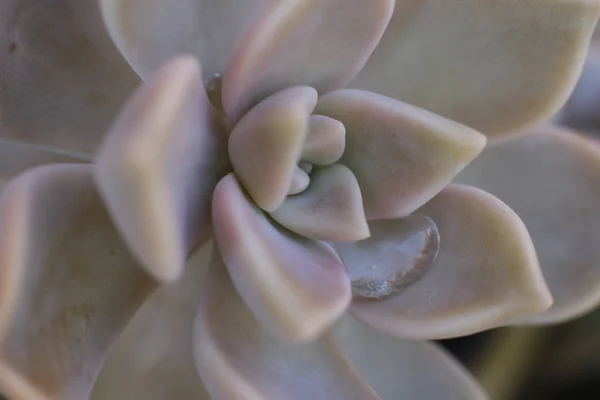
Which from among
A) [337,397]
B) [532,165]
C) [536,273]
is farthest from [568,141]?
[337,397]

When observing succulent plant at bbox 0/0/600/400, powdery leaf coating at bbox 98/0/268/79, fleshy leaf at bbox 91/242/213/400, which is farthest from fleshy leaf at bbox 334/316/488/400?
powdery leaf coating at bbox 98/0/268/79

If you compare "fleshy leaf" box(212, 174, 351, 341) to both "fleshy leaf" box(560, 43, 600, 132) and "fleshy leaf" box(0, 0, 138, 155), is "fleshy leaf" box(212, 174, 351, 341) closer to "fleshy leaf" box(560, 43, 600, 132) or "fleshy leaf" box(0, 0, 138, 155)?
"fleshy leaf" box(0, 0, 138, 155)

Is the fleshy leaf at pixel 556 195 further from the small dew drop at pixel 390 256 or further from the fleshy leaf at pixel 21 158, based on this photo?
the fleshy leaf at pixel 21 158

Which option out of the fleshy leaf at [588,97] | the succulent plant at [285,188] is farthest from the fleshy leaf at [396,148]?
the fleshy leaf at [588,97]

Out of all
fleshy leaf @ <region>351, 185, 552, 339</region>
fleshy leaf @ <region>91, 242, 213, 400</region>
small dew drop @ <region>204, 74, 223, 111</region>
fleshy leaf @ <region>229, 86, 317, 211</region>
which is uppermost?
fleshy leaf @ <region>229, 86, 317, 211</region>

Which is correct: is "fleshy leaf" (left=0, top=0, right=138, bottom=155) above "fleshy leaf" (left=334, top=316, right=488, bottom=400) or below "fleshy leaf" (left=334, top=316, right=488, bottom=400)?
above
